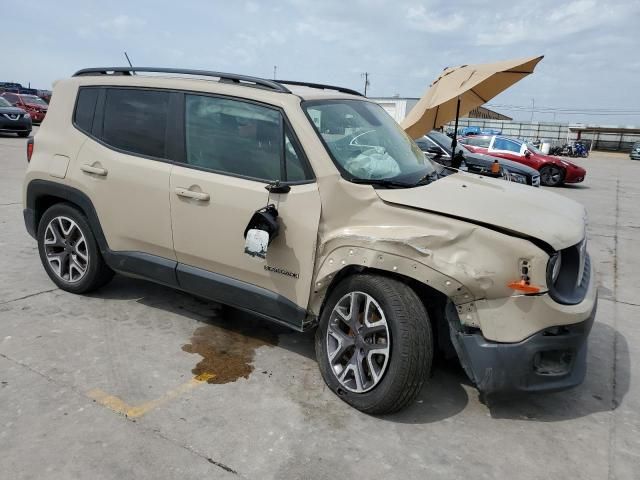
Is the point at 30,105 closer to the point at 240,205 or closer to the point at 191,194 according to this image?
the point at 191,194

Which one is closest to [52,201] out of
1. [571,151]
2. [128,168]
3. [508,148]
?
[128,168]

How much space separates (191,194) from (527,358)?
2.32 m

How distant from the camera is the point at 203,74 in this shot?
384 cm

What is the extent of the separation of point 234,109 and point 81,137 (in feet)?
4.88

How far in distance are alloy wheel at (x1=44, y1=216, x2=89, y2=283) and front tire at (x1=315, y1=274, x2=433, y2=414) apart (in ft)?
7.56

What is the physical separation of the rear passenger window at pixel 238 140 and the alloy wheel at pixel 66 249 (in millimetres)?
1408

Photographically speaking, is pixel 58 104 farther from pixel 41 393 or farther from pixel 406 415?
pixel 406 415

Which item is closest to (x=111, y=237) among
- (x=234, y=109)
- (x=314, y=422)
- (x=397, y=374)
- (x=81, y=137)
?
(x=81, y=137)

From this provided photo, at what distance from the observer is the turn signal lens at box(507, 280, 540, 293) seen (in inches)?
106

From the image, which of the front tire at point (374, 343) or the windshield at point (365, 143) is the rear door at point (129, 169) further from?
the front tire at point (374, 343)

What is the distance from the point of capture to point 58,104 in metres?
4.40

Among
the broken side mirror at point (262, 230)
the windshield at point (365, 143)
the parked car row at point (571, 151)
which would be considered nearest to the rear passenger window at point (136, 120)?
the broken side mirror at point (262, 230)

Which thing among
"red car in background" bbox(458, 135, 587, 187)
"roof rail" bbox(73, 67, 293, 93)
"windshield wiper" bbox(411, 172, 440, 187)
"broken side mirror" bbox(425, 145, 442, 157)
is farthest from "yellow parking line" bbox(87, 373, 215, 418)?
"red car in background" bbox(458, 135, 587, 187)

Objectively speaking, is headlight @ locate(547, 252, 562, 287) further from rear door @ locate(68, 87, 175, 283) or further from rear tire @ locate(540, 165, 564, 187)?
rear tire @ locate(540, 165, 564, 187)
